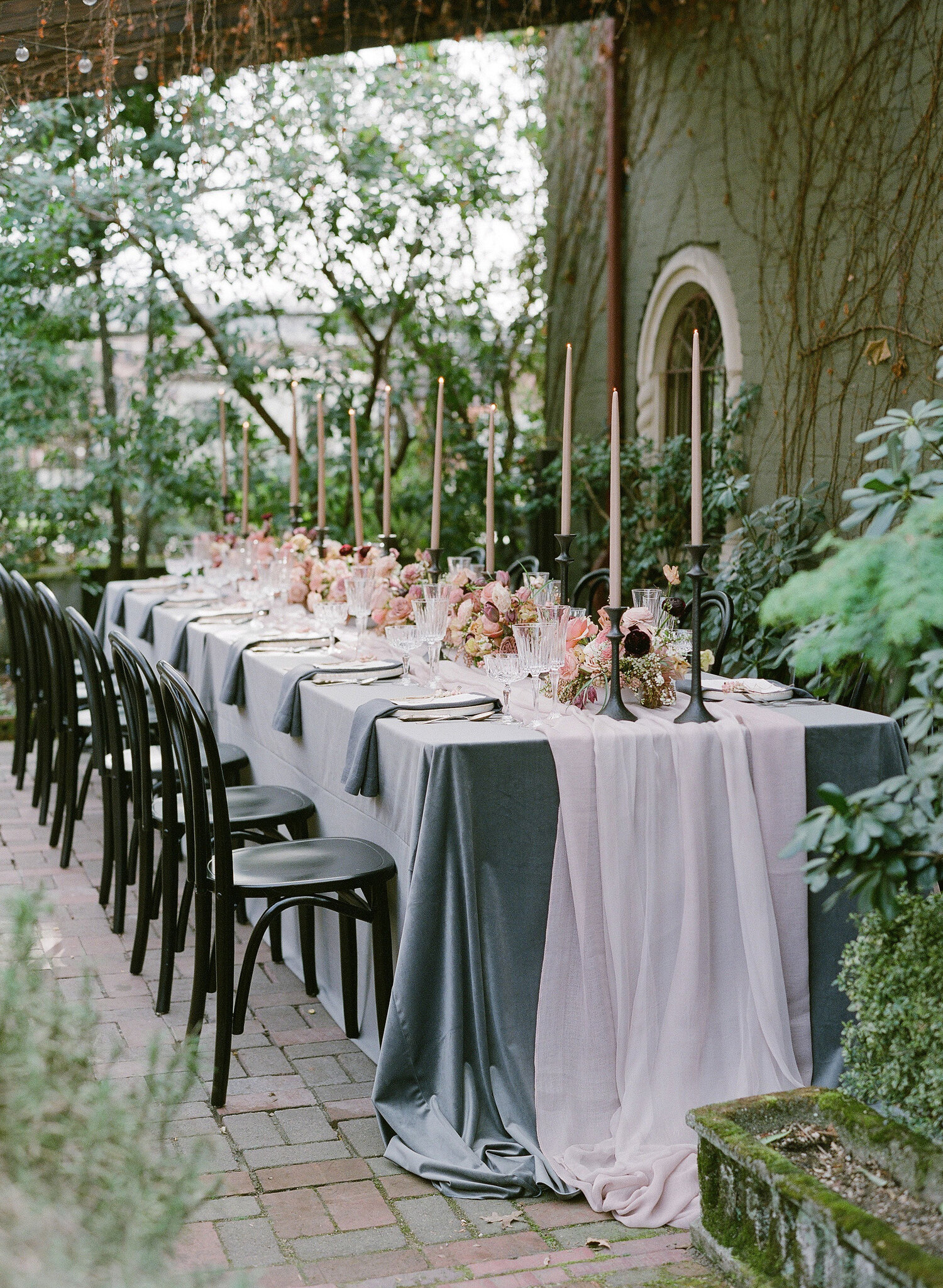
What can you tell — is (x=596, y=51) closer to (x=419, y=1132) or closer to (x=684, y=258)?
(x=684, y=258)

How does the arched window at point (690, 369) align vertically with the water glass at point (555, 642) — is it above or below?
above

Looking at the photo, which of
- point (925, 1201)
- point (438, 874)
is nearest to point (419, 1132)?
point (438, 874)

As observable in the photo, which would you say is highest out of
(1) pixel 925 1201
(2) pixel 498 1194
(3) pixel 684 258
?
(3) pixel 684 258

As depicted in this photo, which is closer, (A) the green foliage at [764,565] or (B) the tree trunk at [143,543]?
(A) the green foliage at [764,565]

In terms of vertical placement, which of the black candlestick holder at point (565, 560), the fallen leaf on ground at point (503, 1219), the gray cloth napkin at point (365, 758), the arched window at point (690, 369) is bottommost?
the fallen leaf on ground at point (503, 1219)

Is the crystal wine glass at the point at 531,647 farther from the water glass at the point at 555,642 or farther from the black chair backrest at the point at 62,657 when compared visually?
the black chair backrest at the point at 62,657

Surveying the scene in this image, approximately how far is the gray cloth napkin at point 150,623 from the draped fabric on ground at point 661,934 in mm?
3419

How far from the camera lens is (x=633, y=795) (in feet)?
9.78

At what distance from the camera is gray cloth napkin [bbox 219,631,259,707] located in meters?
4.52

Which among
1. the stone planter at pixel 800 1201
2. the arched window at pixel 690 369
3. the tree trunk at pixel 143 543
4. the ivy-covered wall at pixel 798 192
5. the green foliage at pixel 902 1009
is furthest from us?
the tree trunk at pixel 143 543

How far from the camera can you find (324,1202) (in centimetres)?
274

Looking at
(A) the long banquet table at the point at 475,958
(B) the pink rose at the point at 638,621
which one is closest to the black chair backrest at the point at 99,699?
(A) the long banquet table at the point at 475,958

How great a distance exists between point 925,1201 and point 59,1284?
1.51 m

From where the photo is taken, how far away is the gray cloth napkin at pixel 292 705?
12.7 feet
